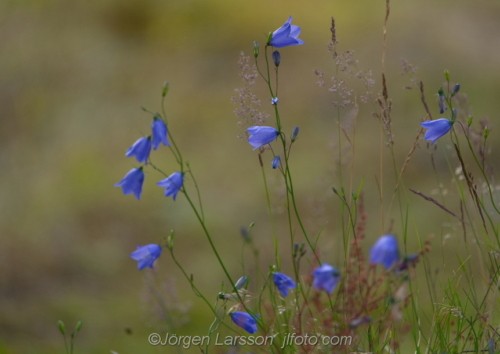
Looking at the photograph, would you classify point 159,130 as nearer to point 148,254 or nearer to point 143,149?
point 143,149

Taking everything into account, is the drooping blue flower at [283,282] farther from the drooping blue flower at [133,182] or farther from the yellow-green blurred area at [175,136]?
the yellow-green blurred area at [175,136]

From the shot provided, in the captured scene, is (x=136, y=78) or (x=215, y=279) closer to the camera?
(x=215, y=279)

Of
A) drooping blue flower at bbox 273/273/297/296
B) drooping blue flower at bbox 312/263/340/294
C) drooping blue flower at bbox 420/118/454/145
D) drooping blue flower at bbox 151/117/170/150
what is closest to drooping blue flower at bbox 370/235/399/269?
drooping blue flower at bbox 312/263/340/294

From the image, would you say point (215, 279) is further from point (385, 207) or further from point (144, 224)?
point (385, 207)

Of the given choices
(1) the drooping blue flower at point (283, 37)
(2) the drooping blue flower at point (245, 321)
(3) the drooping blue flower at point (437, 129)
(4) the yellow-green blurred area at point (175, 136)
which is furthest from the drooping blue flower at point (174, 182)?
(4) the yellow-green blurred area at point (175, 136)

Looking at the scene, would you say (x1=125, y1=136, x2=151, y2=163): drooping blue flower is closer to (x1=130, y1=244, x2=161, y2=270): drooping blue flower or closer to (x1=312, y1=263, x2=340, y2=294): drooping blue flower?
(x1=130, y1=244, x2=161, y2=270): drooping blue flower

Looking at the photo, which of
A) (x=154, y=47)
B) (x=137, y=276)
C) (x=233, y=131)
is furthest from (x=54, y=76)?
(x=137, y=276)
